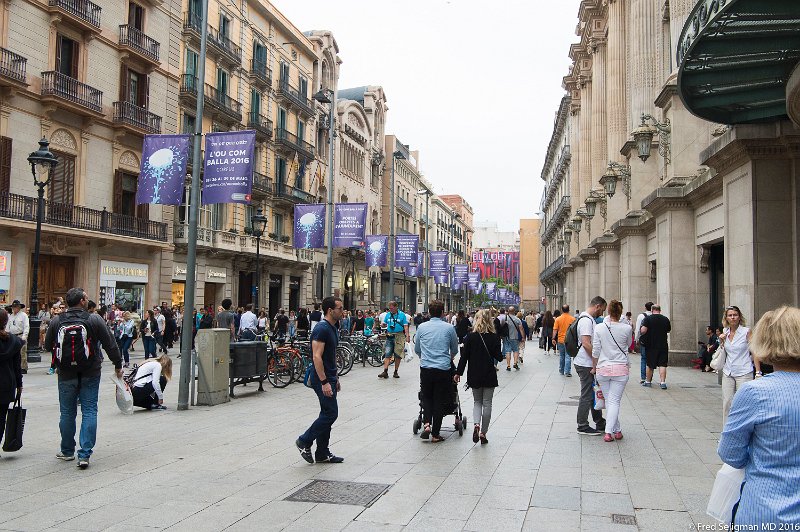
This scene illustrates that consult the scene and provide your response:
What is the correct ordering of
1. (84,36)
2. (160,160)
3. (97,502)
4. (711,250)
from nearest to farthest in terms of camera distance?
(97,502)
(160,160)
(711,250)
(84,36)

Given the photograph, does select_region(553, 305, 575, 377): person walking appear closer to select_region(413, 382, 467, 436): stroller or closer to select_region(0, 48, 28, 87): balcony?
select_region(413, 382, 467, 436): stroller

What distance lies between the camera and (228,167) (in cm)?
1283

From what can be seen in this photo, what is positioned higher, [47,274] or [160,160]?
[160,160]

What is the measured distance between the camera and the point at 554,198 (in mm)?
64375

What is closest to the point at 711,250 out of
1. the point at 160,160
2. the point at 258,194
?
the point at 160,160

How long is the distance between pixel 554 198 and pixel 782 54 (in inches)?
2203

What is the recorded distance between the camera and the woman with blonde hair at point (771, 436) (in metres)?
2.64

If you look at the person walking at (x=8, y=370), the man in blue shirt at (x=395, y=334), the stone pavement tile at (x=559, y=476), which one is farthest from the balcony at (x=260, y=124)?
the stone pavement tile at (x=559, y=476)

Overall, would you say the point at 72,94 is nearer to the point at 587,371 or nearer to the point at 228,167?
the point at 228,167

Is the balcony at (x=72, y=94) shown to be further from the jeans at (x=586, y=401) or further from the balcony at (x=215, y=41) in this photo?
the jeans at (x=586, y=401)

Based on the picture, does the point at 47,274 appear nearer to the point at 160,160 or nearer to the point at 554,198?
the point at 160,160

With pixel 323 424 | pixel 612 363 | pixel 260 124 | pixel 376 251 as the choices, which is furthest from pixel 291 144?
pixel 323 424

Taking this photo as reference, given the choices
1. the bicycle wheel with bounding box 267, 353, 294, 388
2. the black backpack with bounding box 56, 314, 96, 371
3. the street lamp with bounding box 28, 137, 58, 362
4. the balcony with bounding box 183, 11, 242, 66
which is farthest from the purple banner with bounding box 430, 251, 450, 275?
the black backpack with bounding box 56, 314, 96, 371

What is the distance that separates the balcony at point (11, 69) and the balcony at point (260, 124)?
52.6 ft
